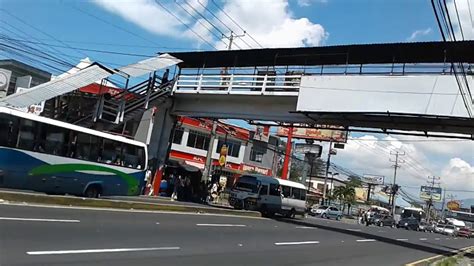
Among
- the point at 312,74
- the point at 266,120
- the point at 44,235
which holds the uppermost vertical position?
the point at 312,74

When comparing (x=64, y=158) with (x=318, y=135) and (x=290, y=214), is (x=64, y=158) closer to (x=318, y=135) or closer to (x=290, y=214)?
(x=290, y=214)

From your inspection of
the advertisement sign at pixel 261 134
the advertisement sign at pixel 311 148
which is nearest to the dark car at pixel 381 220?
the advertisement sign at pixel 311 148

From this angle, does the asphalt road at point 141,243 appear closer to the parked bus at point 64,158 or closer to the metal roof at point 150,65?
the parked bus at point 64,158

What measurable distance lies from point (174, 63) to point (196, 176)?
40.9 ft

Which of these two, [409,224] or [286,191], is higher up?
[286,191]

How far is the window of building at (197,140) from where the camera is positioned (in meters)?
54.4

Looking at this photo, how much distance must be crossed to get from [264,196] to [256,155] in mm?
35305

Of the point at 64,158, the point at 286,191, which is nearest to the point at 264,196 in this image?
the point at 286,191

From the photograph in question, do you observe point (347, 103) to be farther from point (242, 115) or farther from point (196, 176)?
point (196, 176)

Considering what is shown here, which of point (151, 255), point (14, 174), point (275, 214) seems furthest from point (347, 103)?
point (151, 255)

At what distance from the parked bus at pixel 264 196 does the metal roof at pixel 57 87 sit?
1109 centimetres

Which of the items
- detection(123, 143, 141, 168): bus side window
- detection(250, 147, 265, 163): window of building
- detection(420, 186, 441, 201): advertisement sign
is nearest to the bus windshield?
detection(123, 143, 141, 168): bus side window

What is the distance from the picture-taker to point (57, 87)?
960 inches

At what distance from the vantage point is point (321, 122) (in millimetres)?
27422
